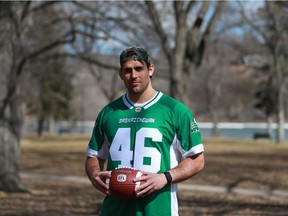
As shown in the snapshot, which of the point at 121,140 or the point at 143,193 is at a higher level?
the point at 121,140

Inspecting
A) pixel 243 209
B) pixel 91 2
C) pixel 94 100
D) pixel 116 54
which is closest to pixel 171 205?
pixel 243 209

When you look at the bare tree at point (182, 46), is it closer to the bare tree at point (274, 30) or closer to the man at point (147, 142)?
the man at point (147, 142)

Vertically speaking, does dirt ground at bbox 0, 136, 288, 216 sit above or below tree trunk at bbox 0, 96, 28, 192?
below

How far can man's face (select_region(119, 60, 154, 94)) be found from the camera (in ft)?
12.4

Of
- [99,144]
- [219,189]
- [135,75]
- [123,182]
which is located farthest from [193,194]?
[123,182]

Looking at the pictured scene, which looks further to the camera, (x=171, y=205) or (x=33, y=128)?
(x=33, y=128)

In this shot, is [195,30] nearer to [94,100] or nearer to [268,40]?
[268,40]

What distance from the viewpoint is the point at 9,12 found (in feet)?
42.5

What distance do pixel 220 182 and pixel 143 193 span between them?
13368 mm

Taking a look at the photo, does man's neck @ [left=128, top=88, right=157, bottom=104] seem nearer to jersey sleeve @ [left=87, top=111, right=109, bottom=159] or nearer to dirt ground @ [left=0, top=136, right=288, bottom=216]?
jersey sleeve @ [left=87, top=111, right=109, bottom=159]

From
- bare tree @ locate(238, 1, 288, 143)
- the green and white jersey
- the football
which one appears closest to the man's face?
the green and white jersey

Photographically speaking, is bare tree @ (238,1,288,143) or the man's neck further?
bare tree @ (238,1,288,143)

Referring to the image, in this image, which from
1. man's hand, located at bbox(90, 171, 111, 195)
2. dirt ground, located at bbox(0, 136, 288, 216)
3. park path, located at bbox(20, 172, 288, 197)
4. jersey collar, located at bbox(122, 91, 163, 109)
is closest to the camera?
man's hand, located at bbox(90, 171, 111, 195)

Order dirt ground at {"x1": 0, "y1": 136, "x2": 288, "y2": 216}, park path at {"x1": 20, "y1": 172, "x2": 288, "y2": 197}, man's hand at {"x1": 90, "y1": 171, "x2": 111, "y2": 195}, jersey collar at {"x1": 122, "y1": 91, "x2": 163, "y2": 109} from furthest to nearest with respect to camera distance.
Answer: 1. park path at {"x1": 20, "y1": 172, "x2": 288, "y2": 197}
2. dirt ground at {"x1": 0, "y1": 136, "x2": 288, "y2": 216}
3. jersey collar at {"x1": 122, "y1": 91, "x2": 163, "y2": 109}
4. man's hand at {"x1": 90, "y1": 171, "x2": 111, "y2": 195}
